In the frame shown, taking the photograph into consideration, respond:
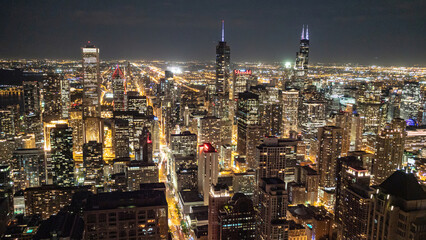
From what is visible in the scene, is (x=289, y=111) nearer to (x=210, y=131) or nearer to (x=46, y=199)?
(x=210, y=131)

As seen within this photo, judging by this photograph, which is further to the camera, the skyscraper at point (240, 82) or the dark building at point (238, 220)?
the skyscraper at point (240, 82)

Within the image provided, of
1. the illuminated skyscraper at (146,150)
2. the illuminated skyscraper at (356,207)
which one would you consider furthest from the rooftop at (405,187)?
the illuminated skyscraper at (146,150)

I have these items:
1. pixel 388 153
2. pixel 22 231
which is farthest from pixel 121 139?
pixel 388 153

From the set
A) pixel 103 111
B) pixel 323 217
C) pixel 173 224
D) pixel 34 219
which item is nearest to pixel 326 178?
pixel 323 217

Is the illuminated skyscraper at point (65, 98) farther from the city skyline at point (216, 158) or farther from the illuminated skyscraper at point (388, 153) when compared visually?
the illuminated skyscraper at point (388, 153)

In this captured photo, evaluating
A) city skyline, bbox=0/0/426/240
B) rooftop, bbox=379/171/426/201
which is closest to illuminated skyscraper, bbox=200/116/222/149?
city skyline, bbox=0/0/426/240
